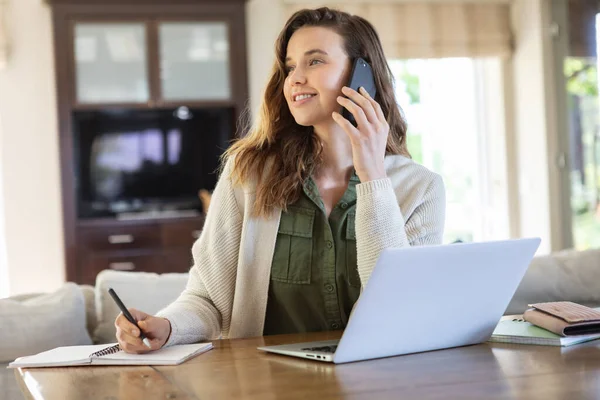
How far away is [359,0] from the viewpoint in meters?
6.33

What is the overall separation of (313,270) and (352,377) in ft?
2.14

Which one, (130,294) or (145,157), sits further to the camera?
(145,157)

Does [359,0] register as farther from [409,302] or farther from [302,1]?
[409,302]

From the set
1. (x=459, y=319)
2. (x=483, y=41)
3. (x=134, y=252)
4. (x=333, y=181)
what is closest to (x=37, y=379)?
(x=459, y=319)

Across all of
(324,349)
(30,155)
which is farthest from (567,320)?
(30,155)

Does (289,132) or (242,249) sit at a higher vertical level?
(289,132)

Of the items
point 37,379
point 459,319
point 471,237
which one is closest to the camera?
point 37,379

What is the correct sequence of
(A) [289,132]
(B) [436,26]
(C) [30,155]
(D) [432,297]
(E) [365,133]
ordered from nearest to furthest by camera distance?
(D) [432,297]
(E) [365,133]
(A) [289,132]
(C) [30,155]
(B) [436,26]

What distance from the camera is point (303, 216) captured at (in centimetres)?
186

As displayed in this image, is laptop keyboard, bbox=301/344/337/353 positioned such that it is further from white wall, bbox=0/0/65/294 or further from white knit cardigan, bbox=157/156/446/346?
white wall, bbox=0/0/65/294

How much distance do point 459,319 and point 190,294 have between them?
25.5 inches

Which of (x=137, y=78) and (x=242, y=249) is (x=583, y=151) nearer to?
(x=137, y=78)

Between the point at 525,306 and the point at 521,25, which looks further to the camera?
the point at 521,25

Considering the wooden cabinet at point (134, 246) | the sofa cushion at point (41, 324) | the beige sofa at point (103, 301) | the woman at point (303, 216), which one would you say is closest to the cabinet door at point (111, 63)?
the wooden cabinet at point (134, 246)
